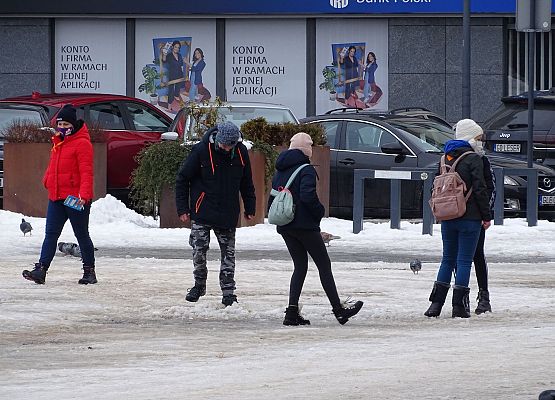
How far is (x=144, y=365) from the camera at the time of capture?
970 cm

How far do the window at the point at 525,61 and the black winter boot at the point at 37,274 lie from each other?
61.9 feet

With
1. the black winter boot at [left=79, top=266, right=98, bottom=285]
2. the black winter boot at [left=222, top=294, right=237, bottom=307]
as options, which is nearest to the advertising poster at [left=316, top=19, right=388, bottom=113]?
the black winter boot at [left=79, top=266, right=98, bottom=285]

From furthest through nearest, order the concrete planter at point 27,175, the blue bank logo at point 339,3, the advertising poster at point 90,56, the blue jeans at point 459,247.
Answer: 1. the advertising poster at point 90,56
2. the blue bank logo at point 339,3
3. the concrete planter at point 27,175
4. the blue jeans at point 459,247


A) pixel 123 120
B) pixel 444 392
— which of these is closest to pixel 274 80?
pixel 123 120

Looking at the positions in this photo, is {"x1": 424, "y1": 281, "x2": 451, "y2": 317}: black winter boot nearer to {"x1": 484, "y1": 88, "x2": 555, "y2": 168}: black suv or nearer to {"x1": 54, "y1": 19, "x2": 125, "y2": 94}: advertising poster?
{"x1": 484, "y1": 88, "x2": 555, "y2": 168}: black suv

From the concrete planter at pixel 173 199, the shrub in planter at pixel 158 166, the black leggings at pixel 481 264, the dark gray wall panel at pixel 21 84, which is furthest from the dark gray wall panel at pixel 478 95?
the black leggings at pixel 481 264

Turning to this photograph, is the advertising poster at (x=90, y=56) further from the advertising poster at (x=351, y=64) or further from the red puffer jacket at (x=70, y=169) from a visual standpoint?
the red puffer jacket at (x=70, y=169)

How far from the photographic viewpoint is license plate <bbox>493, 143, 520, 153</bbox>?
22703 millimetres

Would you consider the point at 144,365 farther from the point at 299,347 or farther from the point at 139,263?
the point at 139,263

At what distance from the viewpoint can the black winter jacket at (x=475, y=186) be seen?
12.1 m

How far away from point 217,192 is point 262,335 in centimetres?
178

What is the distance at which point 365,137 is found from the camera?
2175 centimetres

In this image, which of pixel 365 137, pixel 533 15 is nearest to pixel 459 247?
pixel 533 15

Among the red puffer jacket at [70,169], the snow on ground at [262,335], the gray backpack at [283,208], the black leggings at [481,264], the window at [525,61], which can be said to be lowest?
the snow on ground at [262,335]
